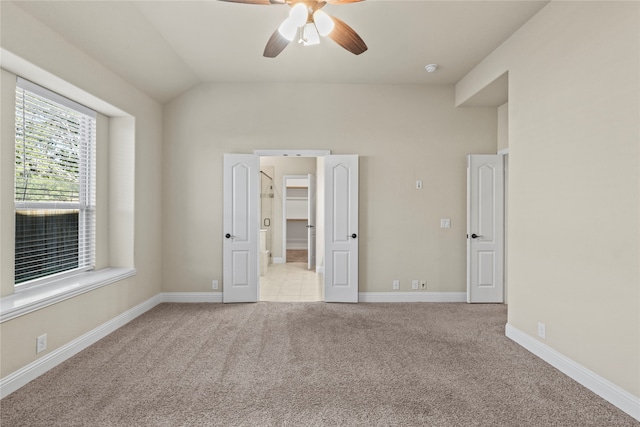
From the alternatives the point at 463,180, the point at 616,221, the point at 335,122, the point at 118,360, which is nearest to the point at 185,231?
the point at 118,360

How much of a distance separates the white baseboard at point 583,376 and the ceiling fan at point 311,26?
2.84 m

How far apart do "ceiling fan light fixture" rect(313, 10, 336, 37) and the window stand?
92.5 inches

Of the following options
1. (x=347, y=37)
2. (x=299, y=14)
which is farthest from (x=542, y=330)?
(x=299, y=14)

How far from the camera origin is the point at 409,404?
6.61ft

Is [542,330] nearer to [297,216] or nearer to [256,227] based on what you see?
[256,227]

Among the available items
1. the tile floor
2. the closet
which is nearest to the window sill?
the tile floor

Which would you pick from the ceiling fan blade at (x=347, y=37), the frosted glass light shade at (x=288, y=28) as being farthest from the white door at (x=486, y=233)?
the frosted glass light shade at (x=288, y=28)

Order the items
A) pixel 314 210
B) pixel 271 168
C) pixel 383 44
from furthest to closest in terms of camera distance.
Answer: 1. pixel 271 168
2. pixel 314 210
3. pixel 383 44

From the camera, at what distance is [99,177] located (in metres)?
3.41

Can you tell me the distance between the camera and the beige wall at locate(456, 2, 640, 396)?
1960 millimetres

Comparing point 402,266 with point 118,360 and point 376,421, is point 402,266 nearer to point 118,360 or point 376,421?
point 376,421

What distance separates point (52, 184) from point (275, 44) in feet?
7.78

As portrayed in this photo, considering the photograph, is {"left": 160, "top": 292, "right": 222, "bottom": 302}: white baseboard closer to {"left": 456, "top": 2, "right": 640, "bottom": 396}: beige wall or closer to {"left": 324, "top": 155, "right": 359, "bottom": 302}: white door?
{"left": 324, "top": 155, "right": 359, "bottom": 302}: white door

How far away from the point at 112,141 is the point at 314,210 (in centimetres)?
393
